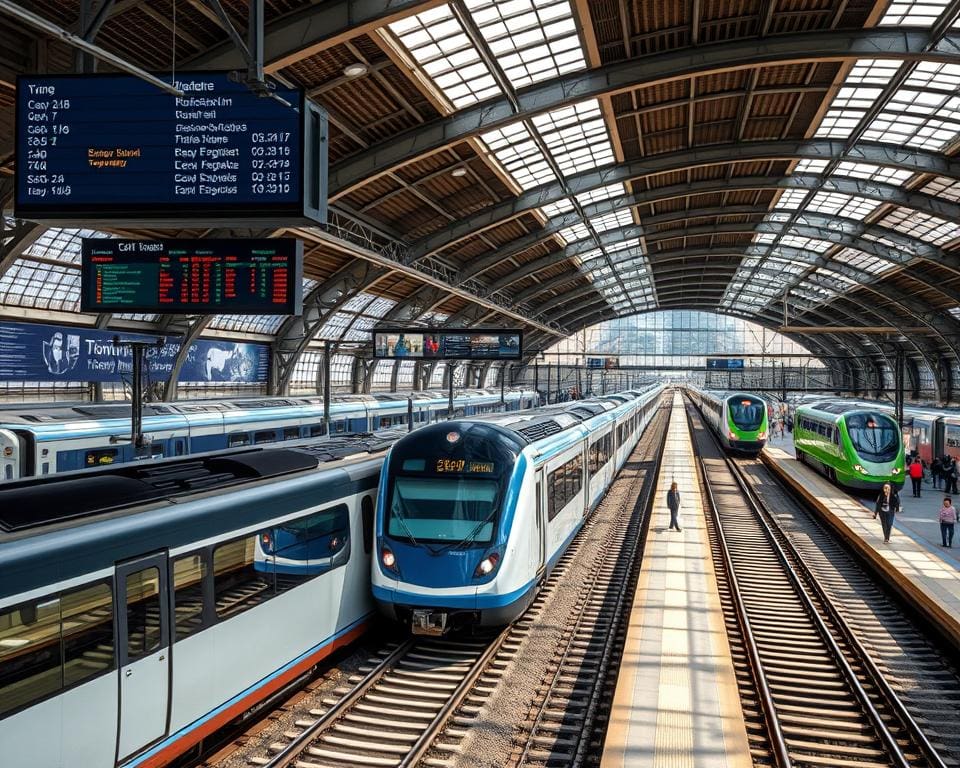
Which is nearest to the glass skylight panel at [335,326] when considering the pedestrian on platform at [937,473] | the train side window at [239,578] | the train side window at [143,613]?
the pedestrian on platform at [937,473]

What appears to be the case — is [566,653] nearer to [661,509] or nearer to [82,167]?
[82,167]

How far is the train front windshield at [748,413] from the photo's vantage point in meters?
38.0

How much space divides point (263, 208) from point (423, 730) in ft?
19.8

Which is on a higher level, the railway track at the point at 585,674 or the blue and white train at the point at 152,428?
the blue and white train at the point at 152,428

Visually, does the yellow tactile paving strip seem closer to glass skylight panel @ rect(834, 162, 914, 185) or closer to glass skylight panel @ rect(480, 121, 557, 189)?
glass skylight panel @ rect(834, 162, 914, 185)

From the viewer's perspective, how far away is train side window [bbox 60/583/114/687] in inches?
222

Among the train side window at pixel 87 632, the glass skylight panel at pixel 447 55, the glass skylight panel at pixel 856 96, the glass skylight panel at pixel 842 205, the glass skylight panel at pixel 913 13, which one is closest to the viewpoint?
the train side window at pixel 87 632

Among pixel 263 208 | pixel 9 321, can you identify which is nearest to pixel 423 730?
pixel 263 208

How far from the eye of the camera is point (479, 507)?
32.8ft

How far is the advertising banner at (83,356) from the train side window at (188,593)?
20.1 meters

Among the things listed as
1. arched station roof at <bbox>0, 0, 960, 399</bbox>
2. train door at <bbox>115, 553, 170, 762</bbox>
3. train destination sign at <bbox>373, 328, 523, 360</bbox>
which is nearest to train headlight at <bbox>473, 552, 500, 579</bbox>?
train door at <bbox>115, 553, 170, 762</bbox>

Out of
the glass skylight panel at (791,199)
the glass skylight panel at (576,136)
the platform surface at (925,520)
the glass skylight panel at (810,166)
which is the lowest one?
the platform surface at (925,520)

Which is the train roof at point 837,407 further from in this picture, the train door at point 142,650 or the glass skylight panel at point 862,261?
the train door at point 142,650

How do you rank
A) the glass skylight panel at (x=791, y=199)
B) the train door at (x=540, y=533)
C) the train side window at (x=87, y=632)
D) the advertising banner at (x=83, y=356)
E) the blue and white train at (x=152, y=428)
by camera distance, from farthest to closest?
the glass skylight panel at (x=791, y=199) → the advertising banner at (x=83, y=356) → the blue and white train at (x=152, y=428) → the train door at (x=540, y=533) → the train side window at (x=87, y=632)
